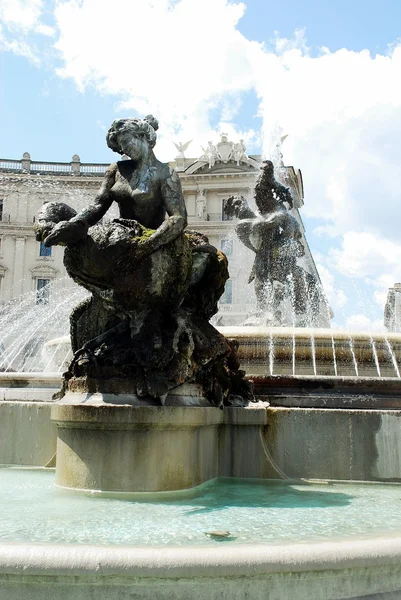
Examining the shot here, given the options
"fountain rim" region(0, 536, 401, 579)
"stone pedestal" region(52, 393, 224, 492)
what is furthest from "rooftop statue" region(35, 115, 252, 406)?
"fountain rim" region(0, 536, 401, 579)

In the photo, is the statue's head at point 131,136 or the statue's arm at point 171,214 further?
the statue's head at point 131,136

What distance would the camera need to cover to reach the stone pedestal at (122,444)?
3590mm

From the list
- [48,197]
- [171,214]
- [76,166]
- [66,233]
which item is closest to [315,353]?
[171,214]

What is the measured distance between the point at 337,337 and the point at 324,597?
4.53 meters

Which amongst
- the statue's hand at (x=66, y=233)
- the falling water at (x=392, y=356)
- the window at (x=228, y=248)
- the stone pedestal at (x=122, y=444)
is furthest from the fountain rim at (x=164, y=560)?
the window at (x=228, y=248)

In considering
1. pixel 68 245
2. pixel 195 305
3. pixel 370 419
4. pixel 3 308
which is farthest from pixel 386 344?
pixel 3 308

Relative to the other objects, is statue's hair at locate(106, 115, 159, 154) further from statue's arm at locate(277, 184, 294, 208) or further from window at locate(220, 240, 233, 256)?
window at locate(220, 240, 233, 256)

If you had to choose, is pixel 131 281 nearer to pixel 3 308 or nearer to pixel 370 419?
pixel 370 419

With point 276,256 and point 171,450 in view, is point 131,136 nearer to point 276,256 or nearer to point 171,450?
point 171,450

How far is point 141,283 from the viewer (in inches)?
150

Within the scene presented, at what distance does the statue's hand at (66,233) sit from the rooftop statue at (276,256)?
602 cm

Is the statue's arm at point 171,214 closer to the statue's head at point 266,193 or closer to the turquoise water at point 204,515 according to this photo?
the turquoise water at point 204,515

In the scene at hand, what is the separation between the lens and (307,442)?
14.5ft

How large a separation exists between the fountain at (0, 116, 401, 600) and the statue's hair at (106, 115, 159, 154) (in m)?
0.01
